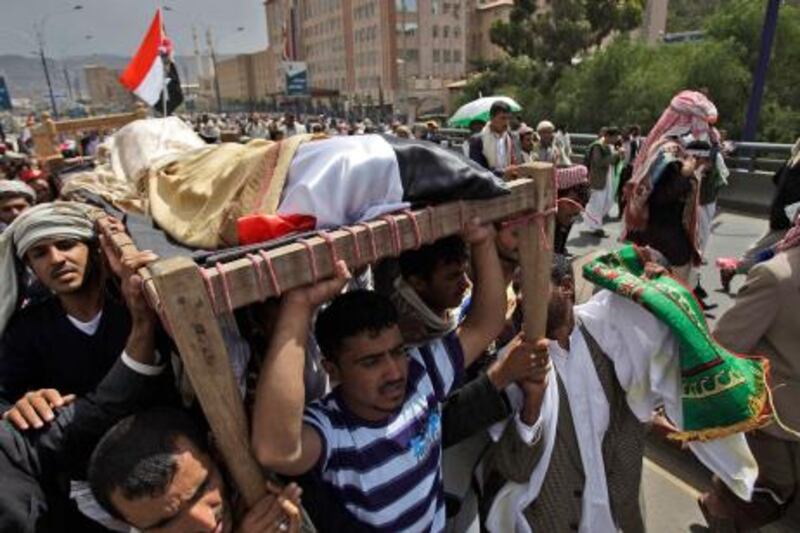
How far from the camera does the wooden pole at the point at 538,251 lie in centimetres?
152

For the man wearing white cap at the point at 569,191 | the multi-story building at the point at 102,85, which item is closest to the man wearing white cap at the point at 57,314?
the man wearing white cap at the point at 569,191

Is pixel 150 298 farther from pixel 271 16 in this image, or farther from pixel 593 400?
pixel 271 16

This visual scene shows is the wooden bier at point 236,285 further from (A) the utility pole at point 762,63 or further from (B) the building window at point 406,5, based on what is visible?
(B) the building window at point 406,5

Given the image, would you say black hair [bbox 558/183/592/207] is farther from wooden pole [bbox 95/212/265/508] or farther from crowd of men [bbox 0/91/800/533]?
wooden pole [bbox 95/212/265/508]

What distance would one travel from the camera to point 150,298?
3.39 feet

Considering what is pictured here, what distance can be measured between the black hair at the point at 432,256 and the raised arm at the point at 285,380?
65 cm

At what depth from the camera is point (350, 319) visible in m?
1.35

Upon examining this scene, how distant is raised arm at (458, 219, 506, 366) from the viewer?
57.4 inches

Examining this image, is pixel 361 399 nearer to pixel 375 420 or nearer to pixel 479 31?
pixel 375 420

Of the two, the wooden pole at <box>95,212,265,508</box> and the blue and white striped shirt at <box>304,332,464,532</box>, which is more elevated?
the wooden pole at <box>95,212,265,508</box>

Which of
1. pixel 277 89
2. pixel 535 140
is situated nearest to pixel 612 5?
pixel 535 140

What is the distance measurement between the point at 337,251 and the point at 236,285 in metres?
0.22

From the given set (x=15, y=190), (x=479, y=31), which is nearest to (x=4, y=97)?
(x=15, y=190)

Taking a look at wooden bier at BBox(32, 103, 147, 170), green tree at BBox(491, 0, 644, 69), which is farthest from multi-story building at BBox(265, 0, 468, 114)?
wooden bier at BBox(32, 103, 147, 170)
